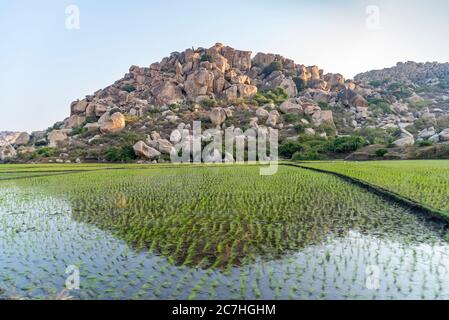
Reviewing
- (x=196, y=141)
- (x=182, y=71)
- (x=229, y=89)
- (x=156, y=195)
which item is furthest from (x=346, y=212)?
(x=182, y=71)

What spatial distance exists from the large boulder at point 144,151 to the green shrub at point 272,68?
2262 inches

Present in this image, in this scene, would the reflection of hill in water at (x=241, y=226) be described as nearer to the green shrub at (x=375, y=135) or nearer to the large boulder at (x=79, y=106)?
the green shrub at (x=375, y=135)

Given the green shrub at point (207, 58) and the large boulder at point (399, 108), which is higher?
the green shrub at point (207, 58)

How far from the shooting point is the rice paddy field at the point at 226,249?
5638 mm

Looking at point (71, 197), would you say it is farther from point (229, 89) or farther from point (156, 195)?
point (229, 89)

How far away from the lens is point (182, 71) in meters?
84.0

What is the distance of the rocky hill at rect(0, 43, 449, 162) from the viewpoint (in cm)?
4862

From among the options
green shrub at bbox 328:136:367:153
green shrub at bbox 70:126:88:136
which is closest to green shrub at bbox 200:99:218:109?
green shrub at bbox 70:126:88:136

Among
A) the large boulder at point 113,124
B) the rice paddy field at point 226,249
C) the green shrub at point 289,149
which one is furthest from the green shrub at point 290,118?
the rice paddy field at point 226,249

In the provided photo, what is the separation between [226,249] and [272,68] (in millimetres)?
93534

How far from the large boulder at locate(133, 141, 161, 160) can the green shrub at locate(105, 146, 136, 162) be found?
1339 mm

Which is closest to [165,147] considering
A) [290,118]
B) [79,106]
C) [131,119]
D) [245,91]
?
[131,119]

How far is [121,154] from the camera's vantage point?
4625 centimetres

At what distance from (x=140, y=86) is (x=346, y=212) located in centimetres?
7980
